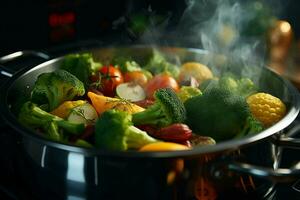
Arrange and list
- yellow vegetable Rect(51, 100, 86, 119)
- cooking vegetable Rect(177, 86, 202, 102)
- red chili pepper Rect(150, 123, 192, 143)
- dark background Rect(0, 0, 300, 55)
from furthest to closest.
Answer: dark background Rect(0, 0, 300, 55) < cooking vegetable Rect(177, 86, 202, 102) < yellow vegetable Rect(51, 100, 86, 119) < red chili pepper Rect(150, 123, 192, 143)

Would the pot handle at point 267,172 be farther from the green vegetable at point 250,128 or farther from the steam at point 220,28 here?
the steam at point 220,28

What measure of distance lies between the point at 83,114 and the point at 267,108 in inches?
14.6

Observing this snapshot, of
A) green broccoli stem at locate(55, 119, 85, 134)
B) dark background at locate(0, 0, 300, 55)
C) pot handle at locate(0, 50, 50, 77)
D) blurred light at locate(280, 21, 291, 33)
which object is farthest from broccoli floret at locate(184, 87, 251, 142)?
blurred light at locate(280, 21, 291, 33)

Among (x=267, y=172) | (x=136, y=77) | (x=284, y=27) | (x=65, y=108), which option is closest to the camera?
(x=267, y=172)

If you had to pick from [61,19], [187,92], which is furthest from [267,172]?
[61,19]

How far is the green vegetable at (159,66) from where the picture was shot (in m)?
1.25

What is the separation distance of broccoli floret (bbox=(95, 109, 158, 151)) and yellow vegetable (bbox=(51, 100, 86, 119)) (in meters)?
0.16

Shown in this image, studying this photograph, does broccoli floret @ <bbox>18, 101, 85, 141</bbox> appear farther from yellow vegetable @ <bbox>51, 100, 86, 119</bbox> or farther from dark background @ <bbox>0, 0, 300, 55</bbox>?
dark background @ <bbox>0, 0, 300, 55</bbox>

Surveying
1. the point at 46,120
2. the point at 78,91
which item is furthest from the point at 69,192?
the point at 78,91

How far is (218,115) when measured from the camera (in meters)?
0.90

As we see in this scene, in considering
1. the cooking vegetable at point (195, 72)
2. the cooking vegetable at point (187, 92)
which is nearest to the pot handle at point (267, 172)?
the cooking vegetable at point (187, 92)

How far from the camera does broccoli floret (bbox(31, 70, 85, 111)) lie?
0.98m

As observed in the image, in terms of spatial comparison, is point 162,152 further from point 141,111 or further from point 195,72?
point 195,72

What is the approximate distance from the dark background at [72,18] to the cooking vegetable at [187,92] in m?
0.44
